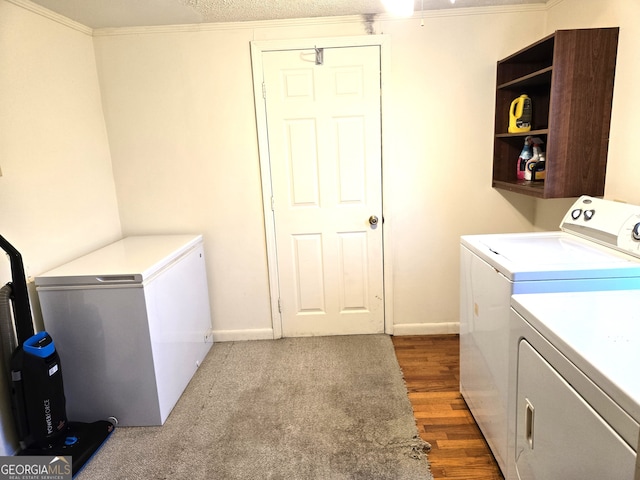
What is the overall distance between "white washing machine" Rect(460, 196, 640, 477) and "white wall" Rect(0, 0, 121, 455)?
7.31 feet

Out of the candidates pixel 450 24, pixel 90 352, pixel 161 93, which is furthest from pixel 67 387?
pixel 450 24

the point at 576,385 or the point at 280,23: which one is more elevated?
the point at 280,23

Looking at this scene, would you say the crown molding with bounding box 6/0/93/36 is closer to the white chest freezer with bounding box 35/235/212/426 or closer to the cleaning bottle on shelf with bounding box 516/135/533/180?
the white chest freezer with bounding box 35/235/212/426

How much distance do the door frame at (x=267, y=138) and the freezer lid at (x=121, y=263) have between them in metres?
0.57

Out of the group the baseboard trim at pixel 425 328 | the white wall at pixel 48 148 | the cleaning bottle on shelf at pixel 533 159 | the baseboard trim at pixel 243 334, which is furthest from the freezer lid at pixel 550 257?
the white wall at pixel 48 148

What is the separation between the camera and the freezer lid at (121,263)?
2090mm

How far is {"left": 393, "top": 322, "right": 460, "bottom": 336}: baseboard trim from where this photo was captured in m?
3.22

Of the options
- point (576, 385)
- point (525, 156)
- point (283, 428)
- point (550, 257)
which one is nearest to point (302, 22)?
point (525, 156)

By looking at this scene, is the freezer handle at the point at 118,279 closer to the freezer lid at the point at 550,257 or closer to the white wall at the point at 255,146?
the white wall at the point at 255,146

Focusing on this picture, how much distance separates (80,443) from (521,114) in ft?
9.94

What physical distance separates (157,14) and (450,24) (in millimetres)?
1870

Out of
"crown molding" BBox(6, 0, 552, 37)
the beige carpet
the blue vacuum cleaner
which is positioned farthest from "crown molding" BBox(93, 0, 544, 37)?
the beige carpet

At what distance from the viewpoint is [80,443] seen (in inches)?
80.1

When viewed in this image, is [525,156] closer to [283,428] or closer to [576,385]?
[576,385]
